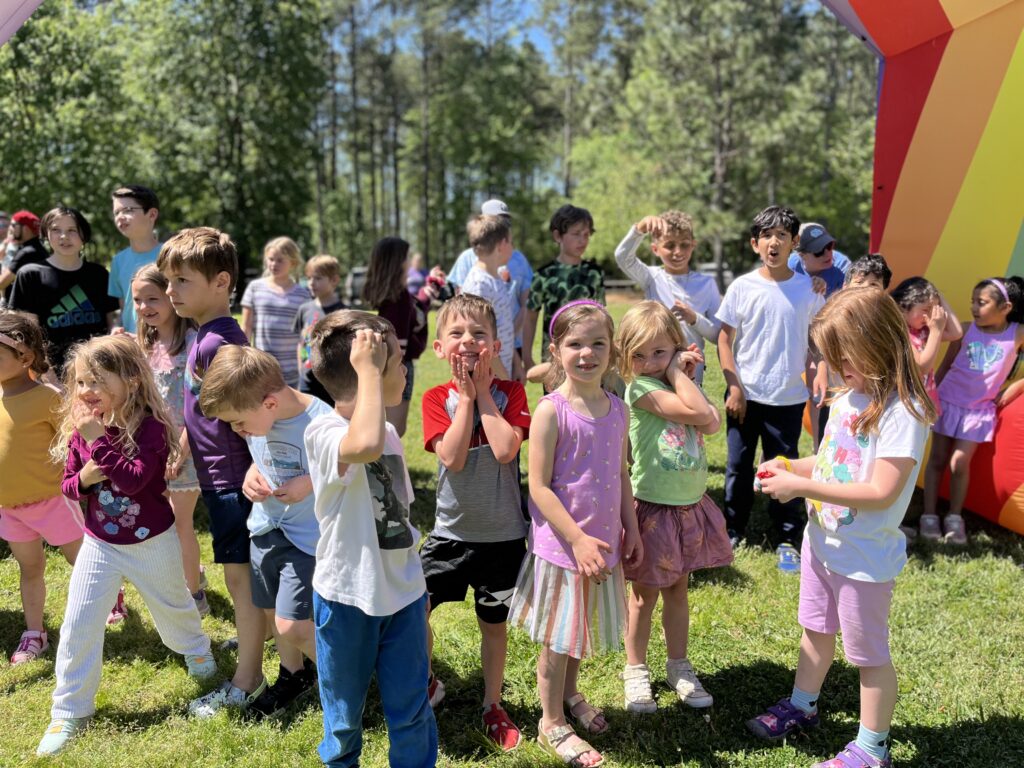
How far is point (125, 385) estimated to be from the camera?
11.0ft

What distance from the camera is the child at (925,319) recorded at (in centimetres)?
467

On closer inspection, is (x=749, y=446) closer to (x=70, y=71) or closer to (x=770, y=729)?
(x=770, y=729)

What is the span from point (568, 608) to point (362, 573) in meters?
0.86

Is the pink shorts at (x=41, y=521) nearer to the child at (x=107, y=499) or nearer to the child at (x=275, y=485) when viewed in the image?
the child at (x=107, y=499)

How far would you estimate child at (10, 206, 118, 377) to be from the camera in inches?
203

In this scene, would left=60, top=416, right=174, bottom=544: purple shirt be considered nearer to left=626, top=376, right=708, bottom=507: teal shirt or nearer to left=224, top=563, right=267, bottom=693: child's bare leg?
left=224, top=563, right=267, bottom=693: child's bare leg

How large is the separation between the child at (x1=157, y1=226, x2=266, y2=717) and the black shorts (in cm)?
90

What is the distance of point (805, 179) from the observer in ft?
101

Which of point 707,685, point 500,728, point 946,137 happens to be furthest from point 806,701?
point 946,137

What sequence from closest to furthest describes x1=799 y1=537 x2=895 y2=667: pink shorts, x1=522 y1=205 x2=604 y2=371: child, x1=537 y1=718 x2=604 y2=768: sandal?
1. x1=799 y1=537 x2=895 y2=667: pink shorts
2. x1=537 y1=718 x2=604 y2=768: sandal
3. x1=522 y1=205 x2=604 y2=371: child

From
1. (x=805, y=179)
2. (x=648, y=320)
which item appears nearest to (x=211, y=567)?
(x=648, y=320)

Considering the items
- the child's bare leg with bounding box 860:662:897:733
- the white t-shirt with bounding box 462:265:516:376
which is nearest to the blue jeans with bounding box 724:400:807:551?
the white t-shirt with bounding box 462:265:516:376

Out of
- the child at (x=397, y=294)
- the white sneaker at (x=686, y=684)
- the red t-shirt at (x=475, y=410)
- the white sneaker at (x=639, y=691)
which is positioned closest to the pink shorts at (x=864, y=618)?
the white sneaker at (x=686, y=684)

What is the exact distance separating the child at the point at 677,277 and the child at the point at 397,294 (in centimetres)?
158
